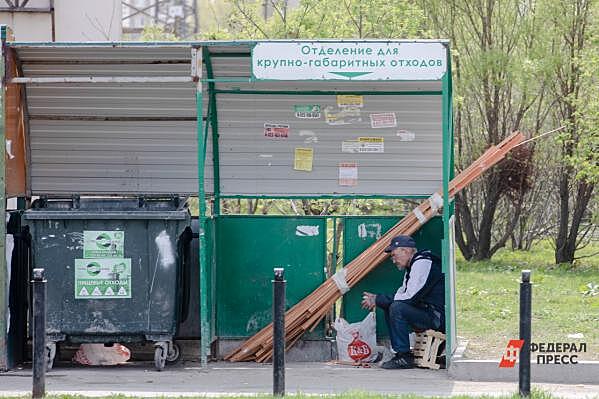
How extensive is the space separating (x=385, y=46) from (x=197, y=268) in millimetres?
2718

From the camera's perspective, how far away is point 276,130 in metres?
10.6

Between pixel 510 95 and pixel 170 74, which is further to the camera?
pixel 510 95

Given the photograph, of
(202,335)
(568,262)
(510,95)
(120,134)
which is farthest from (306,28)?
(202,335)

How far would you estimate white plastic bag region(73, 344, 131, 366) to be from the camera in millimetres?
10016

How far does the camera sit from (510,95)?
2334cm

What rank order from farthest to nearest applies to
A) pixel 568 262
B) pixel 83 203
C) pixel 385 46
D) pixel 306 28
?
pixel 568 262, pixel 306 28, pixel 83 203, pixel 385 46

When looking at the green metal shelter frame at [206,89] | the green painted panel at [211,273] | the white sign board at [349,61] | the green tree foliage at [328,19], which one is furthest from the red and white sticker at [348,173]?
the green tree foliage at [328,19]

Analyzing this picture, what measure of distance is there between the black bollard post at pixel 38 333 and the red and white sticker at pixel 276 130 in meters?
3.31

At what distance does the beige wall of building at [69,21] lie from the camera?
17.4 meters

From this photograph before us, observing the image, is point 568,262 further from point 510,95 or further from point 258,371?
point 258,371

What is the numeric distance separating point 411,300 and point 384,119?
1.76 meters

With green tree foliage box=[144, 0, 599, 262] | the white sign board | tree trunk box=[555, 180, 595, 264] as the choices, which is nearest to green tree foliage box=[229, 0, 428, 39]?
green tree foliage box=[144, 0, 599, 262]

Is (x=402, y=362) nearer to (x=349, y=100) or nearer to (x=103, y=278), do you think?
(x=349, y=100)

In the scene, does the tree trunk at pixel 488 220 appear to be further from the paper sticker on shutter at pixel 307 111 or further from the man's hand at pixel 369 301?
the man's hand at pixel 369 301
